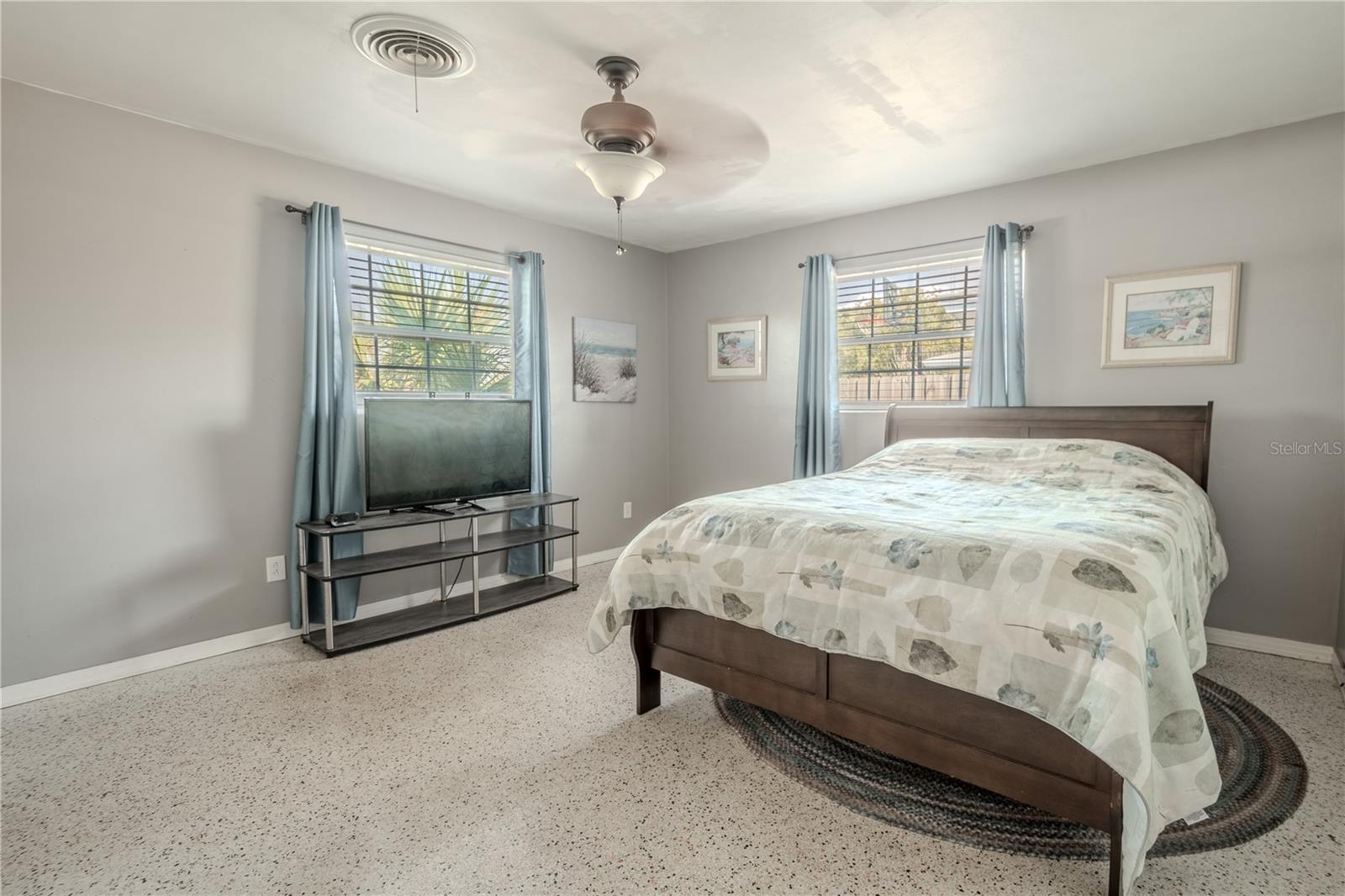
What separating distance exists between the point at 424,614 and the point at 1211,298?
4.29 metres

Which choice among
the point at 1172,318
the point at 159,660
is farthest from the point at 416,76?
the point at 1172,318

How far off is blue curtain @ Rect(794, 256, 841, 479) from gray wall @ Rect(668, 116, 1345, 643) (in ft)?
2.46

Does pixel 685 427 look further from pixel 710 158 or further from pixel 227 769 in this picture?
pixel 227 769

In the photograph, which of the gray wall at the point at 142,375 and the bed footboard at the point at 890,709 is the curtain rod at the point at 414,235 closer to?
the gray wall at the point at 142,375

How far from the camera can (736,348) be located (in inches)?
192

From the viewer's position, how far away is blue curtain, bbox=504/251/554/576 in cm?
413

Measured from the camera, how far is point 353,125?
9.34 ft

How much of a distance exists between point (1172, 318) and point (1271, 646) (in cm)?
162

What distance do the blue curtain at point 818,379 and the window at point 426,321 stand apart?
1957 millimetres

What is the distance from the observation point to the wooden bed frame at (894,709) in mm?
1516

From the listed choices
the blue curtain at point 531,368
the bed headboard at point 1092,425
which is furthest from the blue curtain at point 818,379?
the blue curtain at point 531,368

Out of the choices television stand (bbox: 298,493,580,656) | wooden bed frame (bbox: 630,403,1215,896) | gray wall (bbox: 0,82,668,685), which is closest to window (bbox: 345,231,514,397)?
gray wall (bbox: 0,82,668,685)

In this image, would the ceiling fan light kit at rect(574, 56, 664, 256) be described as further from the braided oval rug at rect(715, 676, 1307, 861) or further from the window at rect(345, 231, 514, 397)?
the braided oval rug at rect(715, 676, 1307, 861)

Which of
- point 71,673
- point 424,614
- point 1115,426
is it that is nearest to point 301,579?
point 424,614
